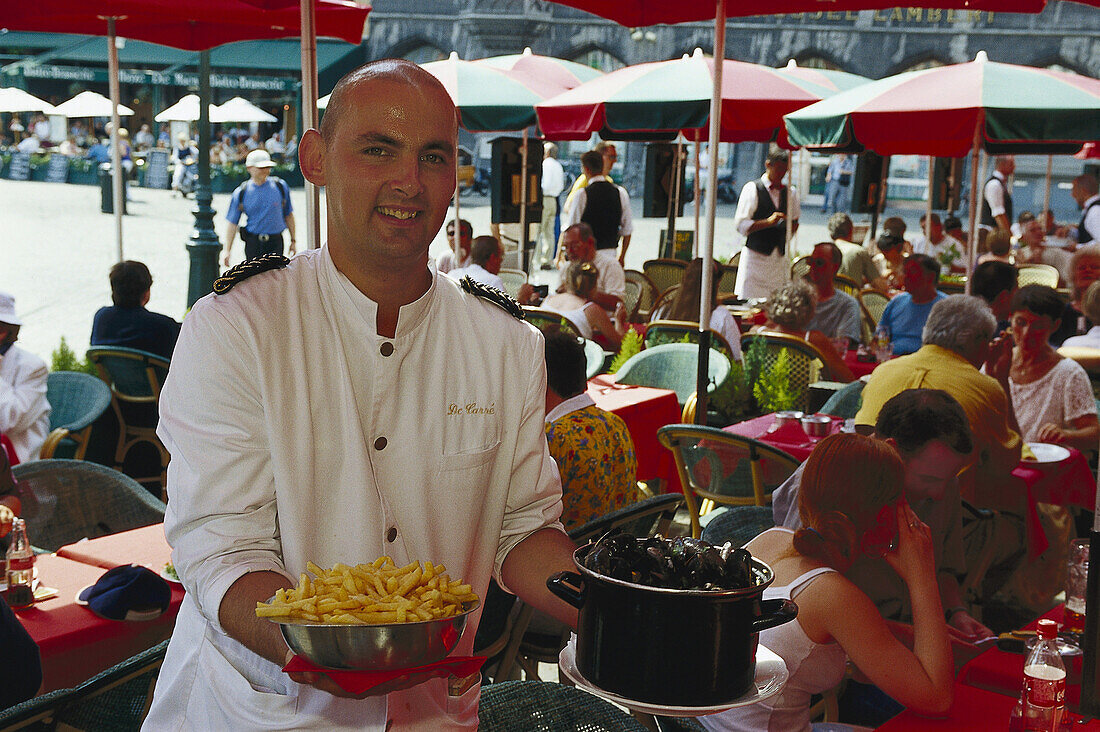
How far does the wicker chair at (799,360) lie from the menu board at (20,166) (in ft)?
96.9

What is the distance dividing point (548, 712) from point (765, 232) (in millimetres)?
9356

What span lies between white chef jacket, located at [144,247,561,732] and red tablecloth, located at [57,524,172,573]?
1.70 metres

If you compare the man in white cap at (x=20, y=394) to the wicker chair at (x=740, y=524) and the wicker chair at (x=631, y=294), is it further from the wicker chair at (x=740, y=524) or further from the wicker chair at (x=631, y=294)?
the wicker chair at (x=631, y=294)

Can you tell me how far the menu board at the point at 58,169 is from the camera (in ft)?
102

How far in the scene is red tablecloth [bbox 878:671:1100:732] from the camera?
2521mm

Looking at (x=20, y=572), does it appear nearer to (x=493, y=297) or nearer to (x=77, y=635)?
(x=77, y=635)

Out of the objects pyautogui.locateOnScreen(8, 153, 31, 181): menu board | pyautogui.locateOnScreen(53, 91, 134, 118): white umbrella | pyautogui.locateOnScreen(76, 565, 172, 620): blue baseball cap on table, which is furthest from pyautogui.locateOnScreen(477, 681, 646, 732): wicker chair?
pyautogui.locateOnScreen(8, 153, 31, 181): menu board

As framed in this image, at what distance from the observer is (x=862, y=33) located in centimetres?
3494

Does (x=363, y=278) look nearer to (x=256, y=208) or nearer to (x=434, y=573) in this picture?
(x=434, y=573)

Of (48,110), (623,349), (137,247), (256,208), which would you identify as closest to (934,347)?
(623,349)

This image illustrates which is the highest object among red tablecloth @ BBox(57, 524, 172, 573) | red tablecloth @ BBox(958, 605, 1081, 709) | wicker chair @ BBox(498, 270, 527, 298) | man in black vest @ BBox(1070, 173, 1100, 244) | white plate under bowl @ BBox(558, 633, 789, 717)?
man in black vest @ BBox(1070, 173, 1100, 244)

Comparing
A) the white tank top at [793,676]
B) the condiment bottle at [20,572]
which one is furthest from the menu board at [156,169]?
the white tank top at [793,676]

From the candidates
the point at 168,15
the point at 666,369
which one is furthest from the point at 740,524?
the point at 168,15

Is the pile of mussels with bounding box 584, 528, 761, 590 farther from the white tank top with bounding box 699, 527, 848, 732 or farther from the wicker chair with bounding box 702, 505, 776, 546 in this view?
the wicker chair with bounding box 702, 505, 776, 546
